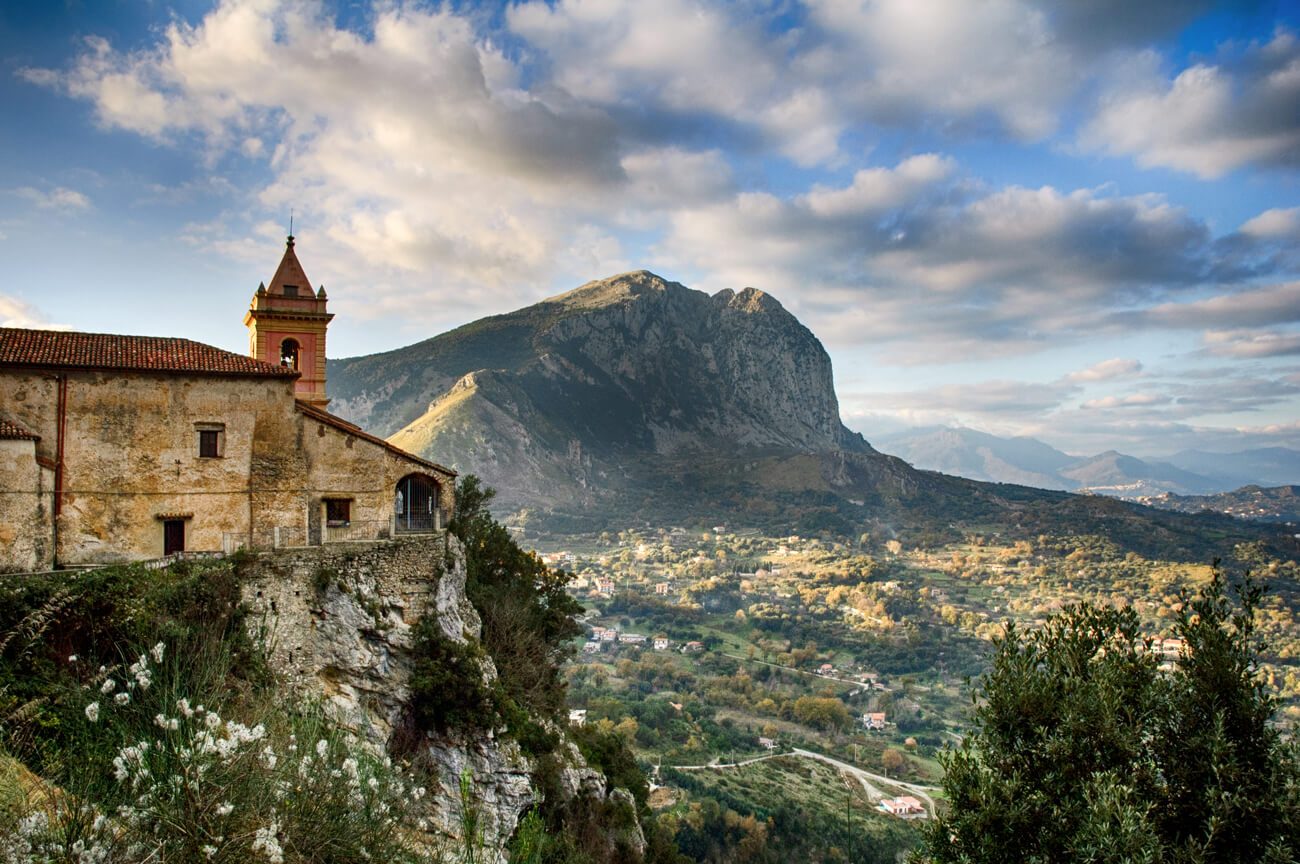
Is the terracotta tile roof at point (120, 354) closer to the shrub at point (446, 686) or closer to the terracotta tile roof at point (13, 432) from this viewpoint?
the terracotta tile roof at point (13, 432)

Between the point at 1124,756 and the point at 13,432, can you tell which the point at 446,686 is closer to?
the point at 13,432

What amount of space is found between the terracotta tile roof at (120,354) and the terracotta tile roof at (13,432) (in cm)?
163

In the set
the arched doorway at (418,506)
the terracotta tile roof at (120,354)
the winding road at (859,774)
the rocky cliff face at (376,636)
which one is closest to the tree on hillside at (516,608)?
the arched doorway at (418,506)

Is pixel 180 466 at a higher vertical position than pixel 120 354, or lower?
lower

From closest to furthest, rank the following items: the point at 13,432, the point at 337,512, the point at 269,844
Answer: the point at 269,844 → the point at 13,432 → the point at 337,512

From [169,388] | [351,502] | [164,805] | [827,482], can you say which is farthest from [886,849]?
[827,482]

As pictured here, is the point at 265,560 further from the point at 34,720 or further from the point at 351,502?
the point at 34,720

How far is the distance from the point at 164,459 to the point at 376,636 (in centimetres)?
721

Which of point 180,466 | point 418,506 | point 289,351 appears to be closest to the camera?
point 180,466

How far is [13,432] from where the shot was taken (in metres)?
16.5

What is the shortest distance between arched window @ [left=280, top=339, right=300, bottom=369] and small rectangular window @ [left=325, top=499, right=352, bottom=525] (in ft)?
35.4

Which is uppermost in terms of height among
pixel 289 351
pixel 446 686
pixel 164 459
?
pixel 289 351

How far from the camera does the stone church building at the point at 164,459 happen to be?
17.3m

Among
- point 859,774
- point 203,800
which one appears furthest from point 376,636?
point 859,774
